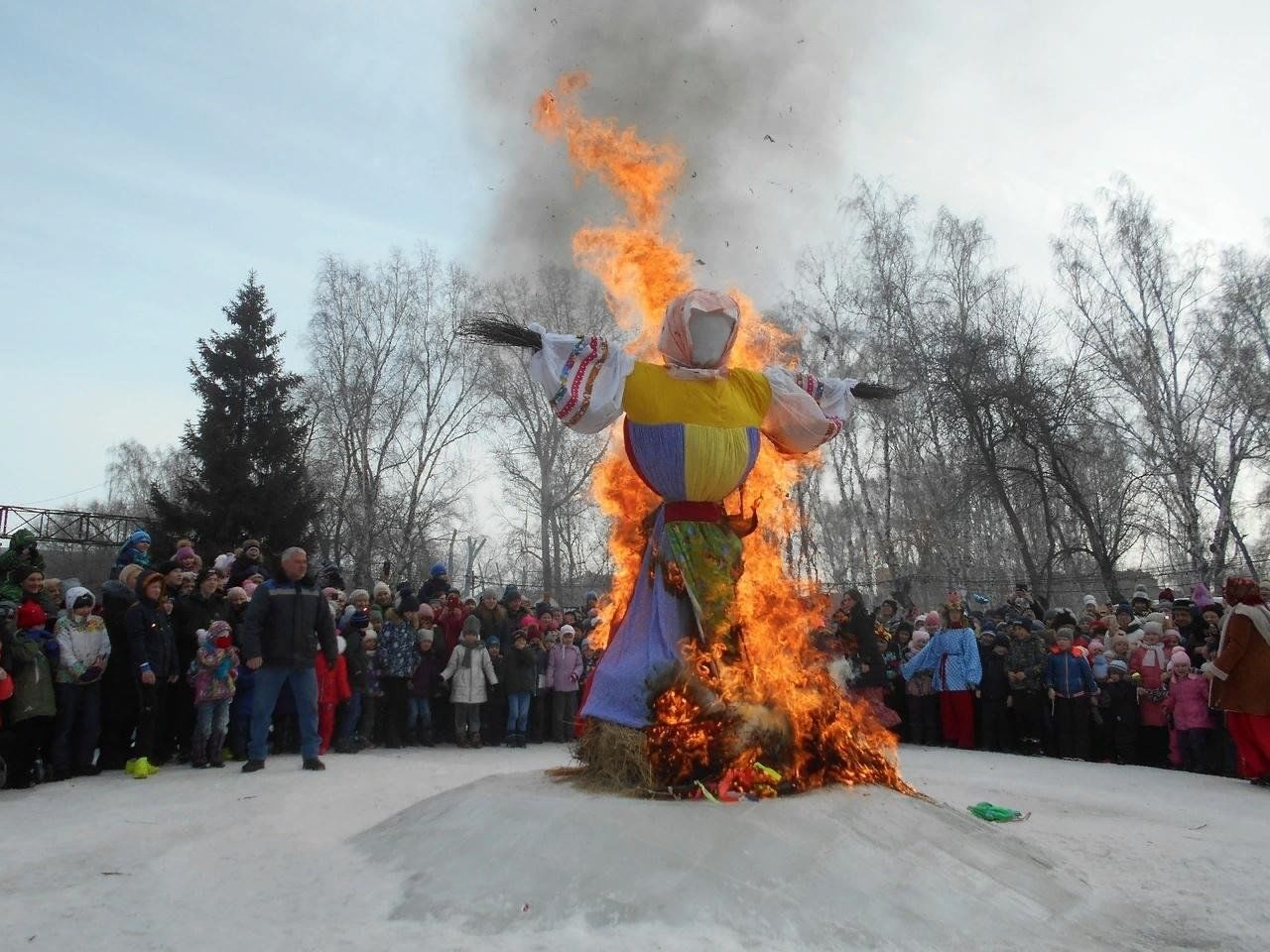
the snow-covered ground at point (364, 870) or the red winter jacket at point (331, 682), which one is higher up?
the red winter jacket at point (331, 682)

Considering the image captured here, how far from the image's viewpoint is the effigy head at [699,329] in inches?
220

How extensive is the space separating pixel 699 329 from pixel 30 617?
19.0ft

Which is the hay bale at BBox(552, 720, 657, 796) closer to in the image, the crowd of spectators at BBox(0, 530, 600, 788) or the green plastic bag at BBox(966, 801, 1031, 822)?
the green plastic bag at BBox(966, 801, 1031, 822)

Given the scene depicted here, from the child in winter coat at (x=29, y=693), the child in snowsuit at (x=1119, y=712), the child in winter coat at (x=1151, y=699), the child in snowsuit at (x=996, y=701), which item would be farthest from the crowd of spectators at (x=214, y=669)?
the child in winter coat at (x=1151, y=699)

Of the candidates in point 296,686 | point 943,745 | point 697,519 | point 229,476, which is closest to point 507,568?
point 229,476

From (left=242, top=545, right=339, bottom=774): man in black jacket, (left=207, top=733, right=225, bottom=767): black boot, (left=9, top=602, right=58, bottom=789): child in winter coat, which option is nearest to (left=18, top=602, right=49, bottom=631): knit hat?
(left=9, top=602, right=58, bottom=789): child in winter coat

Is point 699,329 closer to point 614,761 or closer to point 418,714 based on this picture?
point 614,761

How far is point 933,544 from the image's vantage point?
25.8m

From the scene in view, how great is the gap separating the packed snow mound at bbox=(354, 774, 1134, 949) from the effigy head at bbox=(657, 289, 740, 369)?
253 cm

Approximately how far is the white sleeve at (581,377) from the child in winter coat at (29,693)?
4.74 m

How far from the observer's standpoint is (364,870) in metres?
4.22

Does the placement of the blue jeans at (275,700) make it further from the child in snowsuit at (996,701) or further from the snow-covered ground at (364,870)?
the child in snowsuit at (996,701)

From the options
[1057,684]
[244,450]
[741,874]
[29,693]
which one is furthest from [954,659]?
[244,450]

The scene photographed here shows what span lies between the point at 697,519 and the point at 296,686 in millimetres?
4303
